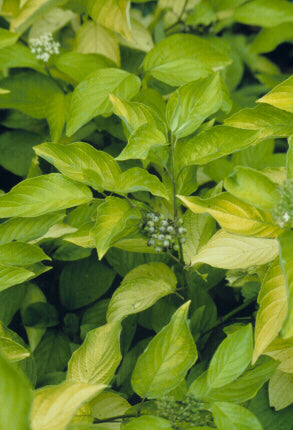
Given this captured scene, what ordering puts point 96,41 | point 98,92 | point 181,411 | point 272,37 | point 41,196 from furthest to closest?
point 272,37 → point 96,41 → point 98,92 → point 41,196 → point 181,411

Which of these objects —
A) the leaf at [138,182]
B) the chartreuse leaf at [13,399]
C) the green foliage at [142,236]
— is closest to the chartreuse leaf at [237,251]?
the green foliage at [142,236]

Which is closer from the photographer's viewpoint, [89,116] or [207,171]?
[89,116]

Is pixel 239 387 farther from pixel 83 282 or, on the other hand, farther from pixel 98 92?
pixel 98 92

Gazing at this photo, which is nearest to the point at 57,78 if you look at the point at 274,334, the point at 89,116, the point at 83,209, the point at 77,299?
the point at 89,116

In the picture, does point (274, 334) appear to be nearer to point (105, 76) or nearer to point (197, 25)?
point (105, 76)

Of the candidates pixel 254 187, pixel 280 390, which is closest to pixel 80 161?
pixel 254 187

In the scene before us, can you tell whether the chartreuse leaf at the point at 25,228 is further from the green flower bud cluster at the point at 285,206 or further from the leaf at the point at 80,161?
the green flower bud cluster at the point at 285,206
